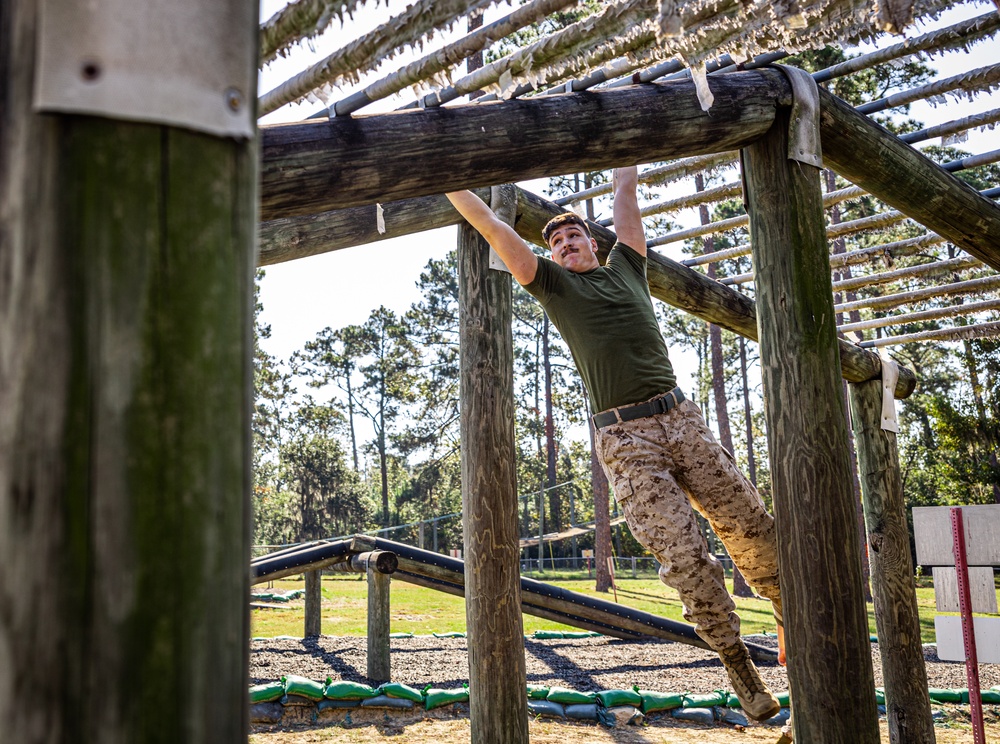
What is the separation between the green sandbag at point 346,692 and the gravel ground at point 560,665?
99 centimetres

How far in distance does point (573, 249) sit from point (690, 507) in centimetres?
125

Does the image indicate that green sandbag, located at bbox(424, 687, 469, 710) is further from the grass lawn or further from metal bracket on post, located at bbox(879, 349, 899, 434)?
the grass lawn

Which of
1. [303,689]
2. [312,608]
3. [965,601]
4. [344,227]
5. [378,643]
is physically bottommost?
[303,689]

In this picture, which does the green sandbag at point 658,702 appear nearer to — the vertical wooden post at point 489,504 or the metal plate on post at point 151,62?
the vertical wooden post at point 489,504

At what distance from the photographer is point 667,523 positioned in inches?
128

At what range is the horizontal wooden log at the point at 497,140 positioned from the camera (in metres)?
2.17

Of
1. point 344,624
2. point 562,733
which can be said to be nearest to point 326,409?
point 344,624

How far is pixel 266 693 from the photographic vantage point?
5848 millimetres

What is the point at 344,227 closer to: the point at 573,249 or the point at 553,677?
the point at 573,249

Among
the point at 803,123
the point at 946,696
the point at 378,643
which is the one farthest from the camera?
the point at 378,643

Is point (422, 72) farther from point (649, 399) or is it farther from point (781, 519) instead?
point (781, 519)

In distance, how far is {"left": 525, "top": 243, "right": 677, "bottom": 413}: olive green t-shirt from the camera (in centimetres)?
337

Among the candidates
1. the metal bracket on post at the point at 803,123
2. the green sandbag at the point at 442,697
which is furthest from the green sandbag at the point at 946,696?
the metal bracket on post at the point at 803,123

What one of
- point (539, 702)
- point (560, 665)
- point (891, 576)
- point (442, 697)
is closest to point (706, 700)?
point (539, 702)
